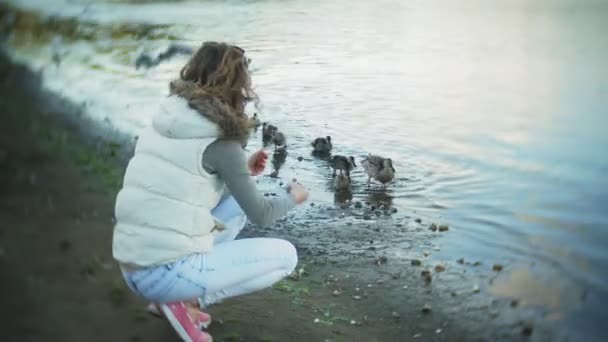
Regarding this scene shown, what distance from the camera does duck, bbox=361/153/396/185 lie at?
746cm

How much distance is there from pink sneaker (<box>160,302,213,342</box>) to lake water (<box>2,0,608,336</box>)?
2.64 meters

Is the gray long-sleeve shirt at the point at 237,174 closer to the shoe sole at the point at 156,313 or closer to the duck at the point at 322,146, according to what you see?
the shoe sole at the point at 156,313

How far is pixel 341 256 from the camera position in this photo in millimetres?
5461

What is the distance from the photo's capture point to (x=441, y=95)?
11547 millimetres

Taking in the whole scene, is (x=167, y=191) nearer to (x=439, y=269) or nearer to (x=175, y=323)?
(x=175, y=323)

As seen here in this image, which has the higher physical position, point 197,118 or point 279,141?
point 197,118

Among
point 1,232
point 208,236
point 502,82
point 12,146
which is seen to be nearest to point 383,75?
point 502,82

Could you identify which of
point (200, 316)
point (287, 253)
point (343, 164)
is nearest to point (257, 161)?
point (287, 253)

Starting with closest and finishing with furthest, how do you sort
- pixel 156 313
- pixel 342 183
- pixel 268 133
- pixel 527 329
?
pixel 156 313 → pixel 527 329 → pixel 342 183 → pixel 268 133

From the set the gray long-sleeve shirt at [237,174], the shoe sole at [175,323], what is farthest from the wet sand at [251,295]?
the gray long-sleeve shirt at [237,174]

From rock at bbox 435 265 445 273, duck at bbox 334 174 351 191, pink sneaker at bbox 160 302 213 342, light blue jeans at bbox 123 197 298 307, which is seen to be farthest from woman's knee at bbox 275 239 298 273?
duck at bbox 334 174 351 191

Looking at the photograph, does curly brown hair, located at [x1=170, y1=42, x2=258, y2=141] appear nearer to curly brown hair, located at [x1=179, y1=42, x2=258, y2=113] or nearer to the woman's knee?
curly brown hair, located at [x1=179, y1=42, x2=258, y2=113]

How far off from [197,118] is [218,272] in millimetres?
690

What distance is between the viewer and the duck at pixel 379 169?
746 centimetres
